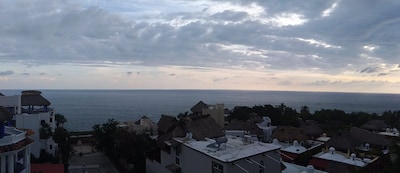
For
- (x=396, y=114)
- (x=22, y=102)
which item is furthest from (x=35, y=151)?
(x=396, y=114)

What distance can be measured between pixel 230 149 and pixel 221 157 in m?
1.71

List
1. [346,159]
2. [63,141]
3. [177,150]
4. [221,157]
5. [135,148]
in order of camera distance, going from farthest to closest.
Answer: [63,141]
[135,148]
[346,159]
[177,150]
[221,157]

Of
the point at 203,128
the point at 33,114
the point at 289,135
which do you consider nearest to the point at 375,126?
the point at 289,135

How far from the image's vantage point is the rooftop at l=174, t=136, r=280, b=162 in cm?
1576

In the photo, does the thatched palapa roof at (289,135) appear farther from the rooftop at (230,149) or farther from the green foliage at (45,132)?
the green foliage at (45,132)

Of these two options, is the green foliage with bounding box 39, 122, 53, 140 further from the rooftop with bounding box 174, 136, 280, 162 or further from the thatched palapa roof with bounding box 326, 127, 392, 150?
the thatched palapa roof with bounding box 326, 127, 392, 150

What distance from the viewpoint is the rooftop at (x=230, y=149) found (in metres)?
15.8

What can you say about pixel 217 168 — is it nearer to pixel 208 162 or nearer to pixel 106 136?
pixel 208 162

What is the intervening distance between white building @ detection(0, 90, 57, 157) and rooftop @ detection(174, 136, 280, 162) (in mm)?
13996

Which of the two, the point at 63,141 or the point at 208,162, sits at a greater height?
the point at 208,162

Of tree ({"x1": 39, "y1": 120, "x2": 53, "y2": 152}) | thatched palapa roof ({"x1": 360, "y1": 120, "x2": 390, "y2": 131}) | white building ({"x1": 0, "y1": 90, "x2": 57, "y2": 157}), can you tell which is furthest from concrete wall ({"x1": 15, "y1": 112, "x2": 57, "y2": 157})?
thatched palapa roof ({"x1": 360, "y1": 120, "x2": 390, "y2": 131})

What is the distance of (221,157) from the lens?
51.1 feet

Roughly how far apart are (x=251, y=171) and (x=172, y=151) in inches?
230

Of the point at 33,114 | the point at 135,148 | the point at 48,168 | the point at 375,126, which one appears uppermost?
the point at 33,114
